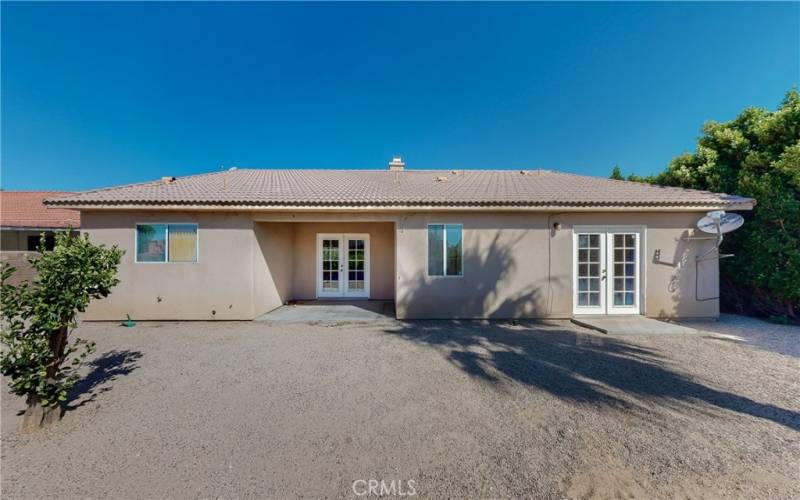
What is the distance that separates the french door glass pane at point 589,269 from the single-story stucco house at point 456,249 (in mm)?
29

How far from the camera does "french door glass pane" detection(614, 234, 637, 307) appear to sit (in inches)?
328

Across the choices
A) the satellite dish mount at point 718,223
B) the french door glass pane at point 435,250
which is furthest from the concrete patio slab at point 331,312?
the satellite dish mount at point 718,223

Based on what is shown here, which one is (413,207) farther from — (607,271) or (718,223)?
(718,223)

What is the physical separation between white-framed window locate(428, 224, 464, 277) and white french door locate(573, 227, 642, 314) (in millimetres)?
3354

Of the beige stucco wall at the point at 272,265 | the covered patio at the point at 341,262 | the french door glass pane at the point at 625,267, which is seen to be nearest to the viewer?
the french door glass pane at the point at 625,267

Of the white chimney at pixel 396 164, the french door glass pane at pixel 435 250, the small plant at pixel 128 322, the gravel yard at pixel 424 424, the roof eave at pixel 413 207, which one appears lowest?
the gravel yard at pixel 424 424

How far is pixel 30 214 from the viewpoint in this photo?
15.1 m

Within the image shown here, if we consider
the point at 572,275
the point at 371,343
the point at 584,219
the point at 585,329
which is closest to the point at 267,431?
the point at 371,343

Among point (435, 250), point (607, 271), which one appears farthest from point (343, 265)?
point (607, 271)

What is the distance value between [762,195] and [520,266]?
269 inches

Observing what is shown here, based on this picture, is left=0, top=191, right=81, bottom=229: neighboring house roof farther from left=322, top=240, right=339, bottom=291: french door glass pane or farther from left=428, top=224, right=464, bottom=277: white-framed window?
left=428, top=224, right=464, bottom=277: white-framed window

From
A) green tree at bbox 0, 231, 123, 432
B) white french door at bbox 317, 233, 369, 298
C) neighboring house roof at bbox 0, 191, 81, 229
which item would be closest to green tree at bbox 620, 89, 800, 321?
white french door at bbox 317, 233, 369, 298

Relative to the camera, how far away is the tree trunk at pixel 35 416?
331 centimetres

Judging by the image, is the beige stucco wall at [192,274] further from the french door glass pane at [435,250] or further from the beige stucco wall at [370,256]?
the french door glass pane at [435,250]
